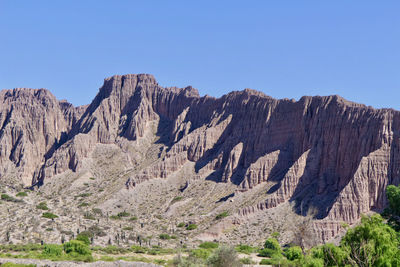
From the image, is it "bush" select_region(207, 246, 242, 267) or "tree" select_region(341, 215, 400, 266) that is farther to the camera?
"bush" select_region(207, 246, 242, 267)

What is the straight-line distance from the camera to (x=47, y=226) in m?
85.6

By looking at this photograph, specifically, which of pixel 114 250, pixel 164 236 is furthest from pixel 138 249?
pixel 164 236

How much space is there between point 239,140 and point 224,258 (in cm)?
8549

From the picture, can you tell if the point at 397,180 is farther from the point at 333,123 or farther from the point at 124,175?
the point at 124,175

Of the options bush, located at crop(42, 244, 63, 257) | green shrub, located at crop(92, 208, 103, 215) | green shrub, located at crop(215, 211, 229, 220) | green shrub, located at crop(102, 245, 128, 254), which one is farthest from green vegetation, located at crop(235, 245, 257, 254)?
green shrub, located at crop(92, 208, 103, 215)

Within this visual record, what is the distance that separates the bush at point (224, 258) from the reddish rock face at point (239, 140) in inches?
1488

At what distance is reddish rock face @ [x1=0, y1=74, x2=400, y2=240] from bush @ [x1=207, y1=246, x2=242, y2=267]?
37.8 metres

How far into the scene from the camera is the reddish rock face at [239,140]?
294ft

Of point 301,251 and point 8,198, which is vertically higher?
point 8,198

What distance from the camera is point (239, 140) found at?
435 ft

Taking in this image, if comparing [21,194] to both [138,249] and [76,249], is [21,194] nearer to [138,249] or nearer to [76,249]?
[138,249]

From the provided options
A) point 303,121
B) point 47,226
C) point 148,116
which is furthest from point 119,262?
point 148,116

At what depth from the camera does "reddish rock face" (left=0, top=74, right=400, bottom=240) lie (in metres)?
89.8

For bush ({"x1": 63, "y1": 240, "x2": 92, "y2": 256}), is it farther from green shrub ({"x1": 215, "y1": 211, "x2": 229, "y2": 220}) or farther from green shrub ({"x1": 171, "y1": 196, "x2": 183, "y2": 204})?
green shrub ({"x1": 171, "y1": 196, "x2": 183, "y2": 204})
